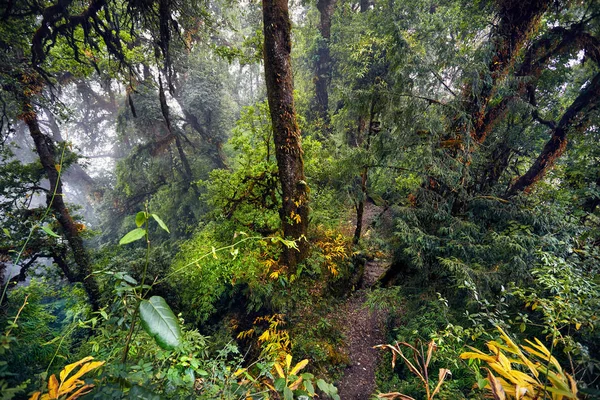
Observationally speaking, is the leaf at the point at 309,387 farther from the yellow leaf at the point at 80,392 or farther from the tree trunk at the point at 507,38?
the tree trunk at the point at 507,38

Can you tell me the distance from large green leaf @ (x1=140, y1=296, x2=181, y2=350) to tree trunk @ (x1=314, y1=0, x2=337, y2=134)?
32.5ft

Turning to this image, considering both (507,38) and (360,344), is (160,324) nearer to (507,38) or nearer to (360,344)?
(360,344)

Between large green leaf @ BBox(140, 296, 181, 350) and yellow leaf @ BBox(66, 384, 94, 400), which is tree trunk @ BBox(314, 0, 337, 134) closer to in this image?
large green leaf @ BBox(140, 296, 181, 350)

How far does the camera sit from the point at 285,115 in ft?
11.9

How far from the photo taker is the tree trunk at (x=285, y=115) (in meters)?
3.33

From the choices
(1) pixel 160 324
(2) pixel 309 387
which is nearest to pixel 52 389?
(1) pixel 160 324

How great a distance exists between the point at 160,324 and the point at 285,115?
10.7 ft

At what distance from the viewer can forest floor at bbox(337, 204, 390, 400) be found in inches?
141

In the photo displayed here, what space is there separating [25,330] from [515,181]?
8085 millimetres

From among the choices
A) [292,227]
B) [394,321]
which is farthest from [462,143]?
[394,321]

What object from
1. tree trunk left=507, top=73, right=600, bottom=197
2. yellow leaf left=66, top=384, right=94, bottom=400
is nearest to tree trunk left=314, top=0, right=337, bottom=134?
tree trunk left=507, top=73, right=600, bottom=197

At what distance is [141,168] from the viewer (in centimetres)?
1103

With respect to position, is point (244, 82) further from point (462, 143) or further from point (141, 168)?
point (462, 143)

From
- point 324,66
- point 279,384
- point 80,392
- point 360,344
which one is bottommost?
point 360,344
